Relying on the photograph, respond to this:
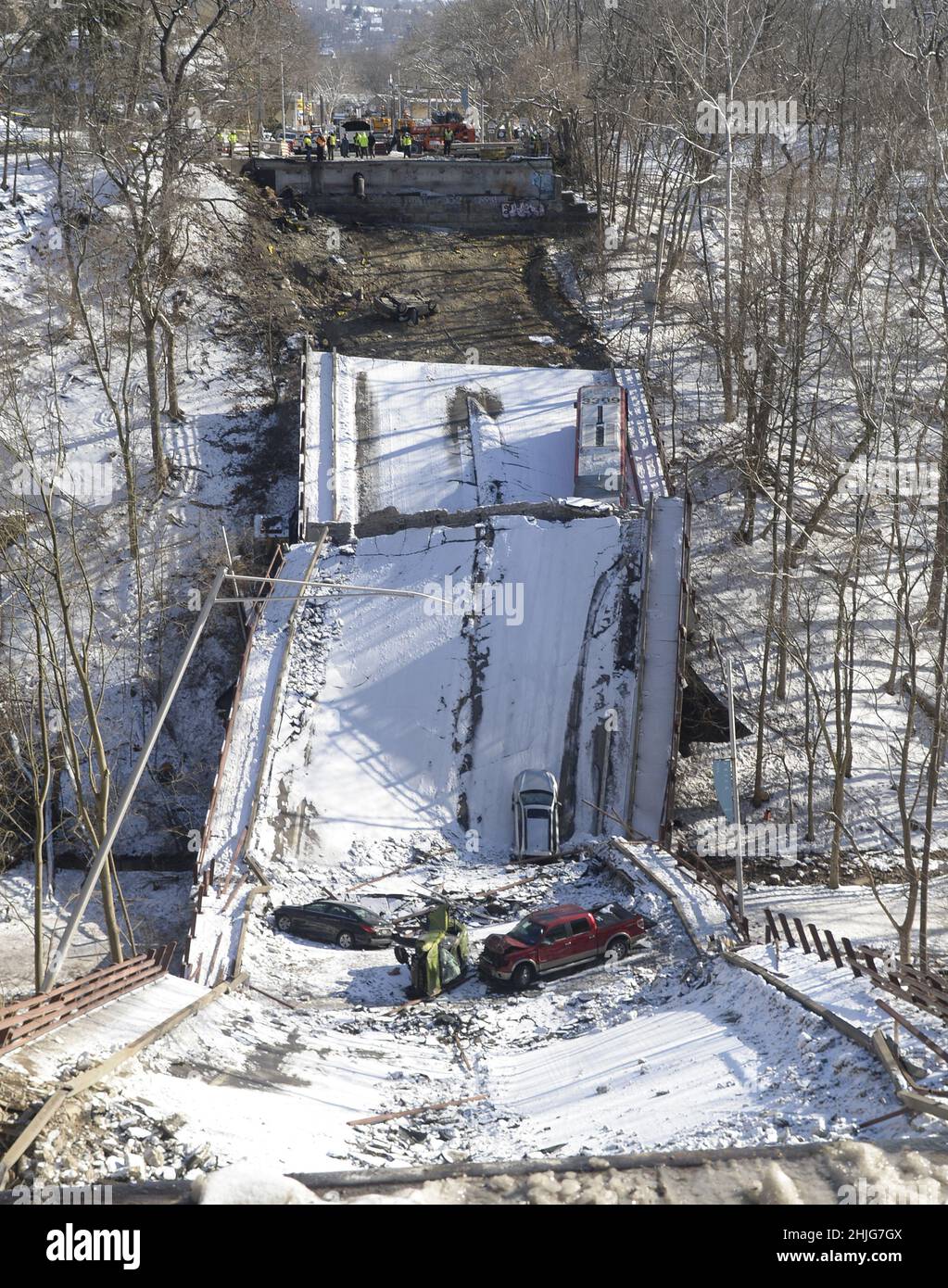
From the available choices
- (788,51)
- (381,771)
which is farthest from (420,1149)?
(788,51)

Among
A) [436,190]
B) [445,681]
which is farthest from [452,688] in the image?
[436,190]

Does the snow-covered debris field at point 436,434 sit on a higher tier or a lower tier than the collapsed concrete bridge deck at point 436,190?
lower

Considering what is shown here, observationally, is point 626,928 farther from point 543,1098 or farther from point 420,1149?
point 420,1149

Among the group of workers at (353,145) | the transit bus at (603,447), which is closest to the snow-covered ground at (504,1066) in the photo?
the transit bus at (603,447)

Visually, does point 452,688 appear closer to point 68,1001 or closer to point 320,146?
point 68,1001

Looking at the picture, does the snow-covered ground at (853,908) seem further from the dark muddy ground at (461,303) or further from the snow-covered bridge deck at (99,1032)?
the dark muddy ground at (461,303)

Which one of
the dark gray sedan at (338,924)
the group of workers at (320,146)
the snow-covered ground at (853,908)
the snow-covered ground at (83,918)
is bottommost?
the snow-covered ground at (83,918)

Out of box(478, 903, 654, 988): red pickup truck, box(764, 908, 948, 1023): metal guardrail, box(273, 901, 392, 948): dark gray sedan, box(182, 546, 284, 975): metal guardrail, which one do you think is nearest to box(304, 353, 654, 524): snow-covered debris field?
box(182, 546, 284, 975): metal guardrail
